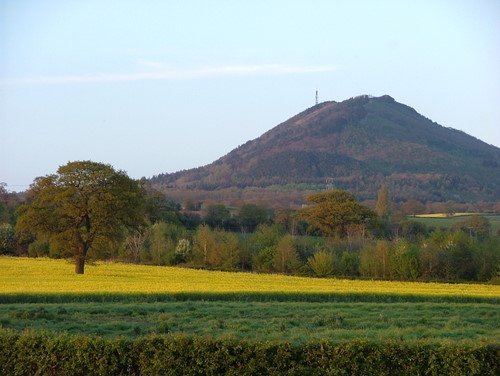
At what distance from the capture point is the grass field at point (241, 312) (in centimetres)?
1931

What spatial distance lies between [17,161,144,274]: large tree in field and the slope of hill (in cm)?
10092

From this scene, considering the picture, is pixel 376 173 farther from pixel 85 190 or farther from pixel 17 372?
pixel 17 372

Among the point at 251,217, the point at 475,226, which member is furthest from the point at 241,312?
the point at 251,217

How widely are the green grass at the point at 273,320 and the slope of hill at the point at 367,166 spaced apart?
384 feet

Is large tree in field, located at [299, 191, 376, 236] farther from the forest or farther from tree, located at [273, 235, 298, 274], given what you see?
tree, located at [273, 235, 298, 274]

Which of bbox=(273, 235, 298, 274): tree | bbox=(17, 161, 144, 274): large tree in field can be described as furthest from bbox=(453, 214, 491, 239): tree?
bbox=(17, 161, 144, 274): large tree in field

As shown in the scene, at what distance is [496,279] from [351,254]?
12.3m

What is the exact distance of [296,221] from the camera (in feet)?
282

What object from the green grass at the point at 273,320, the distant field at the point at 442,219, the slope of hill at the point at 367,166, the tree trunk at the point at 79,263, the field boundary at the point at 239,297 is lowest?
the field boundary at the point at 239,297

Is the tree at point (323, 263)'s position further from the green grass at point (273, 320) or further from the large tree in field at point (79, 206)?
the green grass at point (273, 320)

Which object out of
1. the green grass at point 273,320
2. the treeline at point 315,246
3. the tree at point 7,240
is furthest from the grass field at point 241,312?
the tree at point 7,240

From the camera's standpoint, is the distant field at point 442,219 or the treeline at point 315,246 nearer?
the treeline at point 315,246

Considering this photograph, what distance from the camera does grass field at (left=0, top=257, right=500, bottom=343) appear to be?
63.4ft

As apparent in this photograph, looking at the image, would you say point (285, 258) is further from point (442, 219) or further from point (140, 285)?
point (442, 219)
